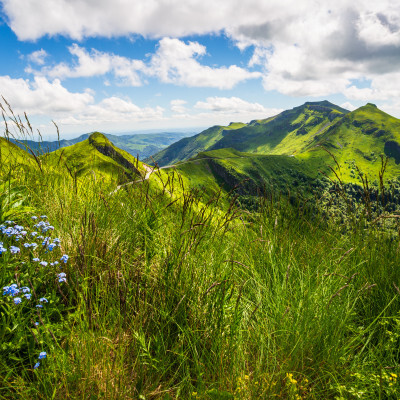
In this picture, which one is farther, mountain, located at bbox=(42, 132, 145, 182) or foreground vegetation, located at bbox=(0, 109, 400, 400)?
mountain, located at bbox=(42, 132, 145, 182)

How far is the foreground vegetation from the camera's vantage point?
2.00 m

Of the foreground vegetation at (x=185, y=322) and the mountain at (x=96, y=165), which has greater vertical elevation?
the mountain at (x=96, y=165)

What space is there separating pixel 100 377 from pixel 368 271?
3.58 m

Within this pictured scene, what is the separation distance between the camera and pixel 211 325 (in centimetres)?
237

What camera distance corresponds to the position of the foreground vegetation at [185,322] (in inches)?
78.8

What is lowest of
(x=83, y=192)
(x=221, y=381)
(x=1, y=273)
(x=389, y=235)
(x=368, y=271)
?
(x=221, y=381)

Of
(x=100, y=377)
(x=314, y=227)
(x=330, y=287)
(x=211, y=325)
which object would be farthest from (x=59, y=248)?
(x=314, y=227)

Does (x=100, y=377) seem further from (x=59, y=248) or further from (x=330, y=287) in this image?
(x=330, y=287)

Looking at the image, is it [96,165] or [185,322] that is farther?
[96,165]

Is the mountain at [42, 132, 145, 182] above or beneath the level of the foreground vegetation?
above

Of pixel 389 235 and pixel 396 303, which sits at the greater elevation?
pixel 389 235

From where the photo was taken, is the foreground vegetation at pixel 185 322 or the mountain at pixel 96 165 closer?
the foreground vegetation at pixel 185 322

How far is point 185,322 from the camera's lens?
246cm

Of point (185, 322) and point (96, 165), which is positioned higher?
point (96, 165)
